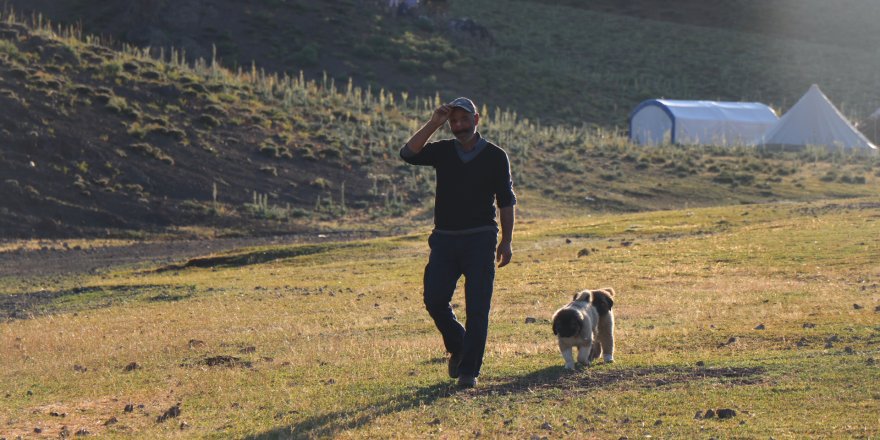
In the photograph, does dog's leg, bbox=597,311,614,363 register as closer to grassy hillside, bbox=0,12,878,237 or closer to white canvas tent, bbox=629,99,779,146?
grassy hillside, bbox=0,12,878,237

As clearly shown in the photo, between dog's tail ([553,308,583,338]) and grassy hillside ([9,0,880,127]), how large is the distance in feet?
193

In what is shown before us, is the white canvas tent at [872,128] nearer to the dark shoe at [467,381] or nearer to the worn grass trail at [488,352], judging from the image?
the worn grass trail at [488,352]

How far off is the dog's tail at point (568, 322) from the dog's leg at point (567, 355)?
20 cm

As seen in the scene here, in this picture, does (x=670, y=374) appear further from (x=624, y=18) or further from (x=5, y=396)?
(x=624, y=18)

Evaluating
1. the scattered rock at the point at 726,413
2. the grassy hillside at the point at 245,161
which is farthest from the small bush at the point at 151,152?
the scattered rock at the point at 726,413

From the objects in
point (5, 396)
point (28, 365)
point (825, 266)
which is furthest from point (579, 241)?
point (5, 396)

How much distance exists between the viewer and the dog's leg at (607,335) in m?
12.3

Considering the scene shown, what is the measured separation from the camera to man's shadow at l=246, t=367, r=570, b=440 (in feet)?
32.1

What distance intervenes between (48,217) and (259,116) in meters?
14.4

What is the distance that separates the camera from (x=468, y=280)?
10883 mm

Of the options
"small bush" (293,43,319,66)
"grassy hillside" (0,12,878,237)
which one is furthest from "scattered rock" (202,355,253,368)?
"small bush" (293,43,319,66)

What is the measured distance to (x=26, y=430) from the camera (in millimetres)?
10617

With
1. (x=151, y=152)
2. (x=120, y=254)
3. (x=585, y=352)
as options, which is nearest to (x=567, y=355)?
(x=585, y=352)

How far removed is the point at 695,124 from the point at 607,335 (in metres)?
52.3
